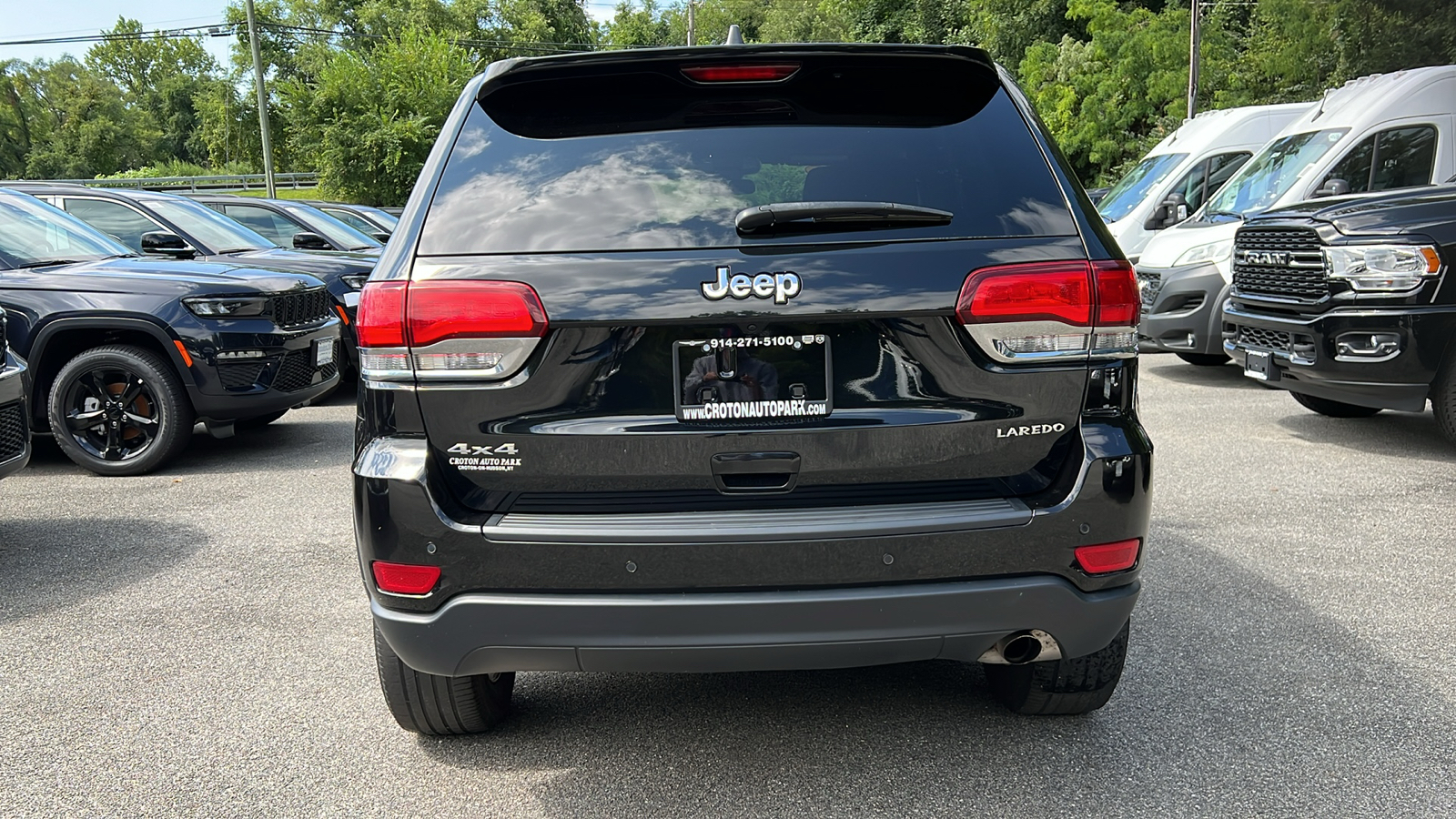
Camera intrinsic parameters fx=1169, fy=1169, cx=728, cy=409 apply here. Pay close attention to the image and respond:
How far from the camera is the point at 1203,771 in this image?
3076 mm

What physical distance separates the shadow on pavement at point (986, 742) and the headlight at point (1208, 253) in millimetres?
6758

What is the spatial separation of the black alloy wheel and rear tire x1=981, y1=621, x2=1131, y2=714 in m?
5.55

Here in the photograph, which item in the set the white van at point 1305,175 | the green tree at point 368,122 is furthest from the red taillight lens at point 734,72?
the green tree at point 368,122

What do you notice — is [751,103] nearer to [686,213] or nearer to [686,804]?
[686,213]

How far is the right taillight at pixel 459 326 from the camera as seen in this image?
2.60m

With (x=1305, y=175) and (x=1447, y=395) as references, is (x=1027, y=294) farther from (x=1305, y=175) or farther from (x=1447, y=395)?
(x=1305, y=175)

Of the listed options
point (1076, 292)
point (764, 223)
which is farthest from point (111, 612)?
point (1076, 292)

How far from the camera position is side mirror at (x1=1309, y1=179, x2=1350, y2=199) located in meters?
9.32

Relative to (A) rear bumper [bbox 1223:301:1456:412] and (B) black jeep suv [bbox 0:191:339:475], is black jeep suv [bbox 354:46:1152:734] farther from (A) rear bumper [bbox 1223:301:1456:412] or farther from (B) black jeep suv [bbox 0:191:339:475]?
(A) rear bumper [bbox 1223:301:1456:412]

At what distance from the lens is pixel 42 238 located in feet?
24.8

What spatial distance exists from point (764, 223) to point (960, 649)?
1087 mm

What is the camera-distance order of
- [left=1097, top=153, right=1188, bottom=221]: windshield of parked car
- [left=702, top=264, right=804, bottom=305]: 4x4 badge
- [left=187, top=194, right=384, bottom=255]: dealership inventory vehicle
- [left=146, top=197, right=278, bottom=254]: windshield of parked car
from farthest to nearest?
1. [left=1097, top=153, right=1188, bottom=221]: windshield of parked car
2. [left=187, top=194, right=384, bottom=255]: dealership inventory vehicle
3. [left=146, top=197, right=278, bottom=254]: windshield of parked car
4. [left=702, top=264, right=804, bottom=305]: 4x4 badge

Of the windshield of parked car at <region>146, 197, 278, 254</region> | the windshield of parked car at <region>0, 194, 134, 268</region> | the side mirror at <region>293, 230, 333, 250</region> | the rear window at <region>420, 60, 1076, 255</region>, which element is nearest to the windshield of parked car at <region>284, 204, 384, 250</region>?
the side mirror at <region>293, 230, 333, 250</region>

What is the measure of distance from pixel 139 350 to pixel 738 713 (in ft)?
17.0
